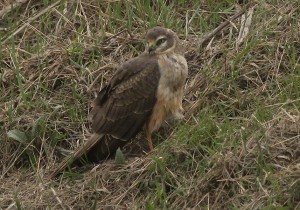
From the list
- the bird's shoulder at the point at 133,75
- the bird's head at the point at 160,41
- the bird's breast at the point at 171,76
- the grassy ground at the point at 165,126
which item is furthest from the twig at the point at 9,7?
the bird's breast at the point at 171,76

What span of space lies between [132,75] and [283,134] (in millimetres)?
1494

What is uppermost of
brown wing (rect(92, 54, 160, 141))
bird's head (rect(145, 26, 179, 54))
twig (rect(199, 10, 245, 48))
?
bird's head (rect(145, 26, 179, 54))

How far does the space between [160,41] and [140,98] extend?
498 mm

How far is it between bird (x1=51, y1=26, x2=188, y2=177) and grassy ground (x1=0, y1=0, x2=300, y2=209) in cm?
16

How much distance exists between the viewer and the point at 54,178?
7.45 meters

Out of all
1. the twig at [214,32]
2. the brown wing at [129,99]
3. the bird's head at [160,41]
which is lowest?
the twig at [214,32]

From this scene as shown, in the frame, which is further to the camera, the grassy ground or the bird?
the bird

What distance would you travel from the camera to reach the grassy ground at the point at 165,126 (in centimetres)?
655

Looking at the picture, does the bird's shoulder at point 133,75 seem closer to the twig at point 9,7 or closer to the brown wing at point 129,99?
the brown wing at point 129,99

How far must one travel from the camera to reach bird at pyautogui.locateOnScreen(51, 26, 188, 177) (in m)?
7.51

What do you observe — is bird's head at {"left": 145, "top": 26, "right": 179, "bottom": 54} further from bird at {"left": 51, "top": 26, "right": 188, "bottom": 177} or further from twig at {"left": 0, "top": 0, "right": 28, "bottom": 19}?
twig at {"left": 0, "top": 0, "right": 28, "bottom": 19}

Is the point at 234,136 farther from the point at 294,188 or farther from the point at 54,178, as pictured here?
the point at 54,178

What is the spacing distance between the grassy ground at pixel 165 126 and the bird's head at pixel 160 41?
432 millimetres

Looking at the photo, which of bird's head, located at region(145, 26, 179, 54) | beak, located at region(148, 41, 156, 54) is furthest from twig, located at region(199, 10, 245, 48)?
beak, located at region(148, 41, 156, 54)
